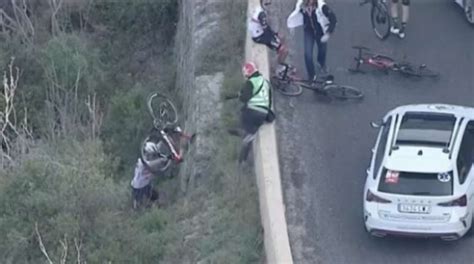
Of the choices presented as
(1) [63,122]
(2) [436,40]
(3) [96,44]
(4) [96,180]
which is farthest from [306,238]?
(3) [96,44]

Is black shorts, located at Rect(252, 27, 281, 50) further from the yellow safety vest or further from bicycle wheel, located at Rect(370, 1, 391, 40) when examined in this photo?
bicycle wheel, located at Rect(370, 1, 391, 40)

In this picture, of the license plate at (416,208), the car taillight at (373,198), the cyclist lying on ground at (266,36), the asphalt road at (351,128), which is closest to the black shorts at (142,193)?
the asphalt road at (351,128)

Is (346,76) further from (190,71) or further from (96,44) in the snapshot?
(96,44)

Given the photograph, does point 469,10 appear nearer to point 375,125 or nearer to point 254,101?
point 375,125

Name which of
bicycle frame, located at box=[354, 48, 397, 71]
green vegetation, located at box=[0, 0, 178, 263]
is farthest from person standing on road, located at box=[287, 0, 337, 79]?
green vegetation, located at box=[0, 0, 178, 263]

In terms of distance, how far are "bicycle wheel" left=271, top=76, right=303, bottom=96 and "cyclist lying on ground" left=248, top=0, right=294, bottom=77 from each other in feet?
0.48

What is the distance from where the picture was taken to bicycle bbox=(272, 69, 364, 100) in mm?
28438

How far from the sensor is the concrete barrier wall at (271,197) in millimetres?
23641

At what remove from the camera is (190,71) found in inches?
1276

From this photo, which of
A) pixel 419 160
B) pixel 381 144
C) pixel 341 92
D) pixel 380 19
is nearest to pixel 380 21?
pixel 380 19

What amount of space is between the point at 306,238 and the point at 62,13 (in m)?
15.4

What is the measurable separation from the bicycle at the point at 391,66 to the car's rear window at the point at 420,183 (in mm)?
6002

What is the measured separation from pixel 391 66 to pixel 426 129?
5051 mm

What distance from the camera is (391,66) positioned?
1153 inches
